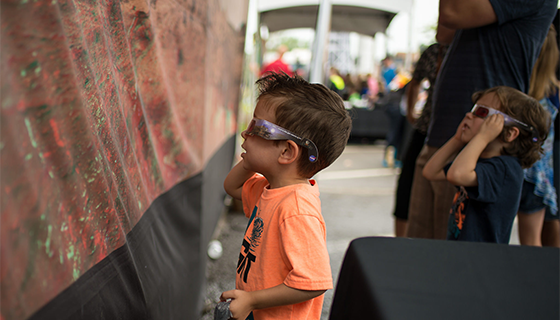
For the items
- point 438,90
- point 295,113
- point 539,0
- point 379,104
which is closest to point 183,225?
point 295,113

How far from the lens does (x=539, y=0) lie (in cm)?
172

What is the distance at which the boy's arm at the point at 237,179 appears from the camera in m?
1.29

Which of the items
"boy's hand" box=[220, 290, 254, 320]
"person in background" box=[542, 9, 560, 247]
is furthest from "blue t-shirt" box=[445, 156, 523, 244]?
"person in background" box=[542, 9, 560, 247]

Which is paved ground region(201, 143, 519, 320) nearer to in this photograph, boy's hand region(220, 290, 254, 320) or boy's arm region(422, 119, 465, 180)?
boy's arm region(422, 119, 465, 180)

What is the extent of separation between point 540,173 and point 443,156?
2.84 feet

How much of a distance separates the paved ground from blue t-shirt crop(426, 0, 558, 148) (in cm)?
136

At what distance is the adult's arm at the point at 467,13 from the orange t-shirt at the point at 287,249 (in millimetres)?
1227

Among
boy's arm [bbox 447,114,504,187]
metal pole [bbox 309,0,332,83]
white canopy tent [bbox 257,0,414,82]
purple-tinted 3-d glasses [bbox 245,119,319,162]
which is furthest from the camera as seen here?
white canopy tent [bbox 257,0,414,82]

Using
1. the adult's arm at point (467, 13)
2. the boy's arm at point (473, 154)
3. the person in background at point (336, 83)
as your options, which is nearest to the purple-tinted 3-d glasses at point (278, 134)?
the boy's arm at point (473, 154)

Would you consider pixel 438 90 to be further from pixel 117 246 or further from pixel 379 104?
pixel 379 104

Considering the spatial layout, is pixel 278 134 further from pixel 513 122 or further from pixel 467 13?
pixel 467 13

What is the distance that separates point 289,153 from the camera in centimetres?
105

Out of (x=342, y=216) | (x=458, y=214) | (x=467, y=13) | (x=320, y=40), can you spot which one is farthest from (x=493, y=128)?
(x=342, y=216)

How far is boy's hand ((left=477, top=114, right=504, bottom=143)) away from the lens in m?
1.58
